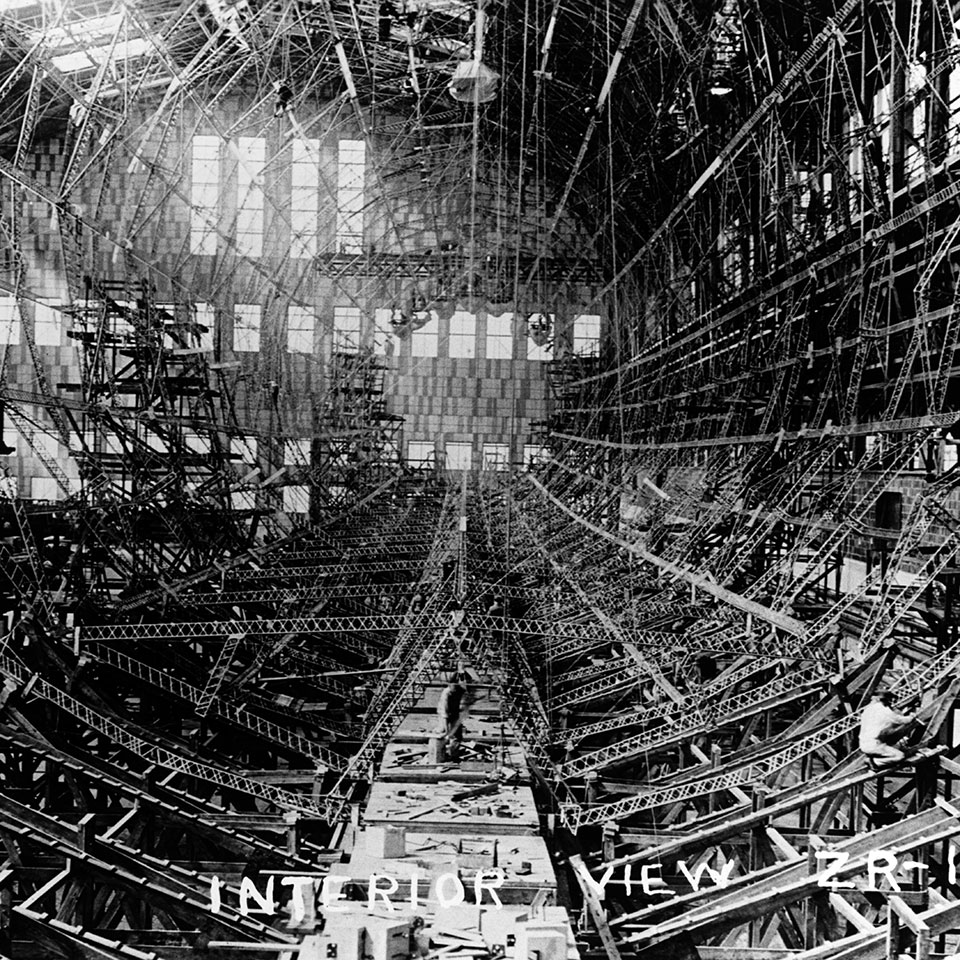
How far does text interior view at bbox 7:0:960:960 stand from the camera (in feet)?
33.3

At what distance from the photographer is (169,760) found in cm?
1388

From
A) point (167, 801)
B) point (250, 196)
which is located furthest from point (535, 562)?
point (250, 196)

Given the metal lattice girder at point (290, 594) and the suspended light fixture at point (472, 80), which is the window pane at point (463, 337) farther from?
the metal lattice girder at point (290, 594)

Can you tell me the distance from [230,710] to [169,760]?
1.62 m

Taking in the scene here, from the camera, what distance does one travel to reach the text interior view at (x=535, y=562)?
1016 cm

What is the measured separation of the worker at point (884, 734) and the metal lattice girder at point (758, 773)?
75cm

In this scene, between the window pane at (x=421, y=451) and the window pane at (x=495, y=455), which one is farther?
the window pane at (x=495, y=455)

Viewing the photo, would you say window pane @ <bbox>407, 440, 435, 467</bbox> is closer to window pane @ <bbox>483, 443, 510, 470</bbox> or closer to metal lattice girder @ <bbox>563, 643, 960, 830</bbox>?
window pane @ <bbox>483, 443, 510, 470</bbox>

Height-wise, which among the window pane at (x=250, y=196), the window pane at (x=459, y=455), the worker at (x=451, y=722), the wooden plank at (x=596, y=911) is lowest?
the wooden plank at (x=596, y=911)

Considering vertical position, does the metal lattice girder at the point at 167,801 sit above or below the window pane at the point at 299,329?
below

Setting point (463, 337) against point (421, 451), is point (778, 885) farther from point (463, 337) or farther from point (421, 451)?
point (421, 451)

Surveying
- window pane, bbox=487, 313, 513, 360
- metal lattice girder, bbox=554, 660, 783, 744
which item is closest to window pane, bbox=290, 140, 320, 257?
window pane, bbox=487, 313, 513, 360

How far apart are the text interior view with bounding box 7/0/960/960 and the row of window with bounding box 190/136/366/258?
24cm

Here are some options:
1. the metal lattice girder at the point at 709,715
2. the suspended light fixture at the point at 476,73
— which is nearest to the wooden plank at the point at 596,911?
the metal lattice girder at the point at 709,715
